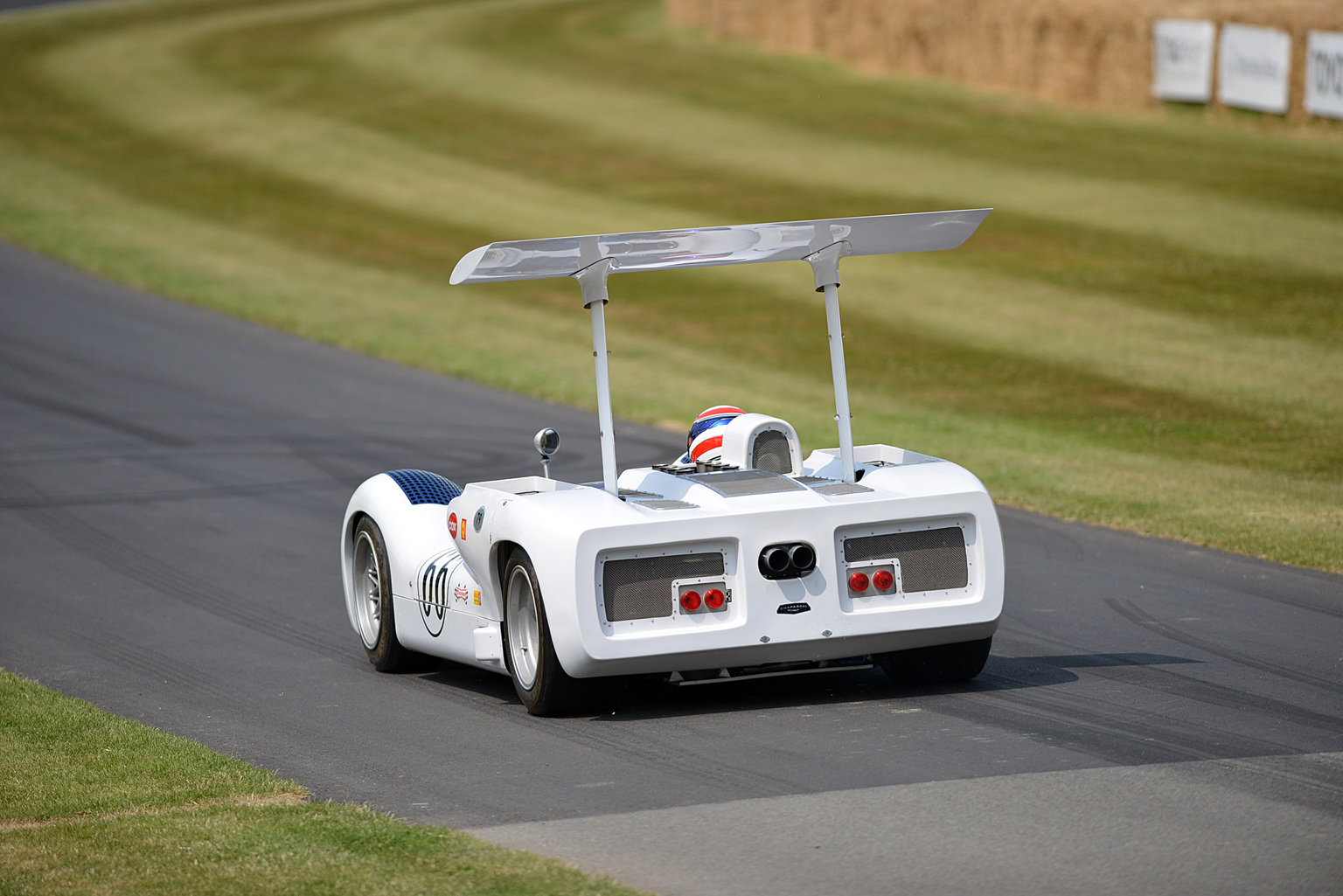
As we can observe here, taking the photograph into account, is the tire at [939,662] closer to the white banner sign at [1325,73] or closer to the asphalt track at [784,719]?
the asphalt track at [784,719]

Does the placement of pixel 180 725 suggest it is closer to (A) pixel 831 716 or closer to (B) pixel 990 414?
(A) pixel 831 716

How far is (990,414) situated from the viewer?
17.5 meters

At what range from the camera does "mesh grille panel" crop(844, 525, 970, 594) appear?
26.1ft

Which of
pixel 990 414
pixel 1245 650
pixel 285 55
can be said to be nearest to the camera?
pixel 1245 650

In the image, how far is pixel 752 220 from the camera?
28281 mm

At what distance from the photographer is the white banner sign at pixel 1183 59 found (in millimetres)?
32438

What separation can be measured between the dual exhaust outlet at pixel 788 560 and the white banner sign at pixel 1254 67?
25.4 meters

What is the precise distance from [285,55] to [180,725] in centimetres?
3924

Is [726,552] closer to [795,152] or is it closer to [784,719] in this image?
[784,719]


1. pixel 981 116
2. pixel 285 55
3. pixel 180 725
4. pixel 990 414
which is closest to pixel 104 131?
pixel 285 55

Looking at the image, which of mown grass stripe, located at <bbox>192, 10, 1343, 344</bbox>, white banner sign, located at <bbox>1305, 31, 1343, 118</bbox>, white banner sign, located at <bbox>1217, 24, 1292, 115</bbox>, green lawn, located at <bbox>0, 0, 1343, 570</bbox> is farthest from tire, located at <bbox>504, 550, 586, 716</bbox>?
white banner sign, located at <bbox>1217, 24, 1292, 115</bbox>

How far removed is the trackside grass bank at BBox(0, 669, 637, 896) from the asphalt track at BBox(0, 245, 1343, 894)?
0.23m

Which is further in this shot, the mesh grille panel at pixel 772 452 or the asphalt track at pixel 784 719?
the mesh grille panel at pixel 772 452

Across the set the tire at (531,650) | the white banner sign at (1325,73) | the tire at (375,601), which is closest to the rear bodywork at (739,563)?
the tire at (531,650)
